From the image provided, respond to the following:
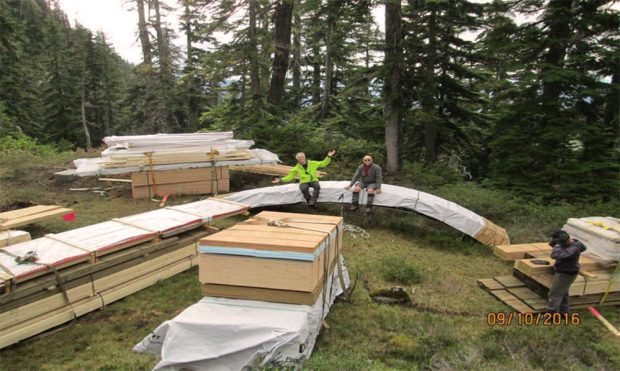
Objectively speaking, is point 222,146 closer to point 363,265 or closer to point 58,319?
point 363,265

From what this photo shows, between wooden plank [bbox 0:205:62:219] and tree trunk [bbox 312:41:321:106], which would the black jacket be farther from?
tree trunk [bbox 312:41:321:106]

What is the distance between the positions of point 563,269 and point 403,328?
9.13 feet

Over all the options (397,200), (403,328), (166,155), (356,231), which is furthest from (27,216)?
(397,200)

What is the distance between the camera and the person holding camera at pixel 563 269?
5.79 metres

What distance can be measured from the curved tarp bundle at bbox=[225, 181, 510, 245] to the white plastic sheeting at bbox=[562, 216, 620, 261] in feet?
6.89

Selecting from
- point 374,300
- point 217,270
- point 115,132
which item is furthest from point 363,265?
point 115,132

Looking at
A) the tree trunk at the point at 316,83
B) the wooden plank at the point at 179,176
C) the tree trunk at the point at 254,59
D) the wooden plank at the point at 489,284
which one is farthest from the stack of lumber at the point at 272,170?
the tree trunk at the point at 316,83

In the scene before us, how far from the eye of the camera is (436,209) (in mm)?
9359

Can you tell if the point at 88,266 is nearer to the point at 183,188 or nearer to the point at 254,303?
Answer: the point at 254,303

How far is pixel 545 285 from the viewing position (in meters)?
6.28

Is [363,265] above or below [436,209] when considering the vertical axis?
below

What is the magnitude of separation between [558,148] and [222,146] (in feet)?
37.7

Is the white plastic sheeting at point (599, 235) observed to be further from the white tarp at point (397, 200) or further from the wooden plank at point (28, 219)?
the wooden plank at point (28, 219)

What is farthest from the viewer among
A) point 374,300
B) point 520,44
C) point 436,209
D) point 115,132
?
point 115,132
